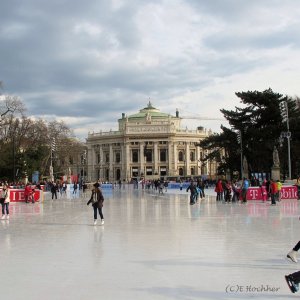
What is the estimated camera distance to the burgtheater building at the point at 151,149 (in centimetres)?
14012

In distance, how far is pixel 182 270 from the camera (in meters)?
7.98

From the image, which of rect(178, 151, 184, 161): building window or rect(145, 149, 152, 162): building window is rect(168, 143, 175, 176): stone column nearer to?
rect(178, 151, 184, 161): building window

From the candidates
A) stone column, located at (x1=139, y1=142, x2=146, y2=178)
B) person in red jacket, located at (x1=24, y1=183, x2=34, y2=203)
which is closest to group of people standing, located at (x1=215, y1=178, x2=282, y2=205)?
person in red jacket, located at (x1=24, y1=183, x2=34, y2=203)

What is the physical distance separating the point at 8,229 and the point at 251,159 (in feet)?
136

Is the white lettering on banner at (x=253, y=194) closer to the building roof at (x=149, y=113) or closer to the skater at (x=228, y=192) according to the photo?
the skater at (x=228, y=192)

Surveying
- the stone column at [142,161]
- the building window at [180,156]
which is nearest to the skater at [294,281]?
the stone column at [142,161]

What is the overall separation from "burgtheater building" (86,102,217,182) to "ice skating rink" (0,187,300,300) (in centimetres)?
12292

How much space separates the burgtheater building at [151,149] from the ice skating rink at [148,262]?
122919 millimetres

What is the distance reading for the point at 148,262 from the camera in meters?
8.76

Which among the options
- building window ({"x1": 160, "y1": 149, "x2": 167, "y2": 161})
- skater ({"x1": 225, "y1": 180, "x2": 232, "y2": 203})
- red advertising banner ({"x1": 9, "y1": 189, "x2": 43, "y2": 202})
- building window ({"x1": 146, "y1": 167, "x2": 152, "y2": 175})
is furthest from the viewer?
building window ({"x1": 146, "y1": 167, "x2": 152, "y2": 175})

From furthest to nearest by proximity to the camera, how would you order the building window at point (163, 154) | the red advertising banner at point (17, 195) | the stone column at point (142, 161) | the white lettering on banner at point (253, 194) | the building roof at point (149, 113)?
the building roof at point (149, 113), the building window at point (163, 154), the stone column at point (142, 161), the red advertising banner at point (17, 195), the white lettering on banner at point (253, 194)

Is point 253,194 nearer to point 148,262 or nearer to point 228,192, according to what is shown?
point 228,192

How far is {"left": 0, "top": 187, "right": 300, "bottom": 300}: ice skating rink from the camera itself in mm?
6551

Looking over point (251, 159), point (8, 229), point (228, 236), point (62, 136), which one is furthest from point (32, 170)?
point (228, 236)
